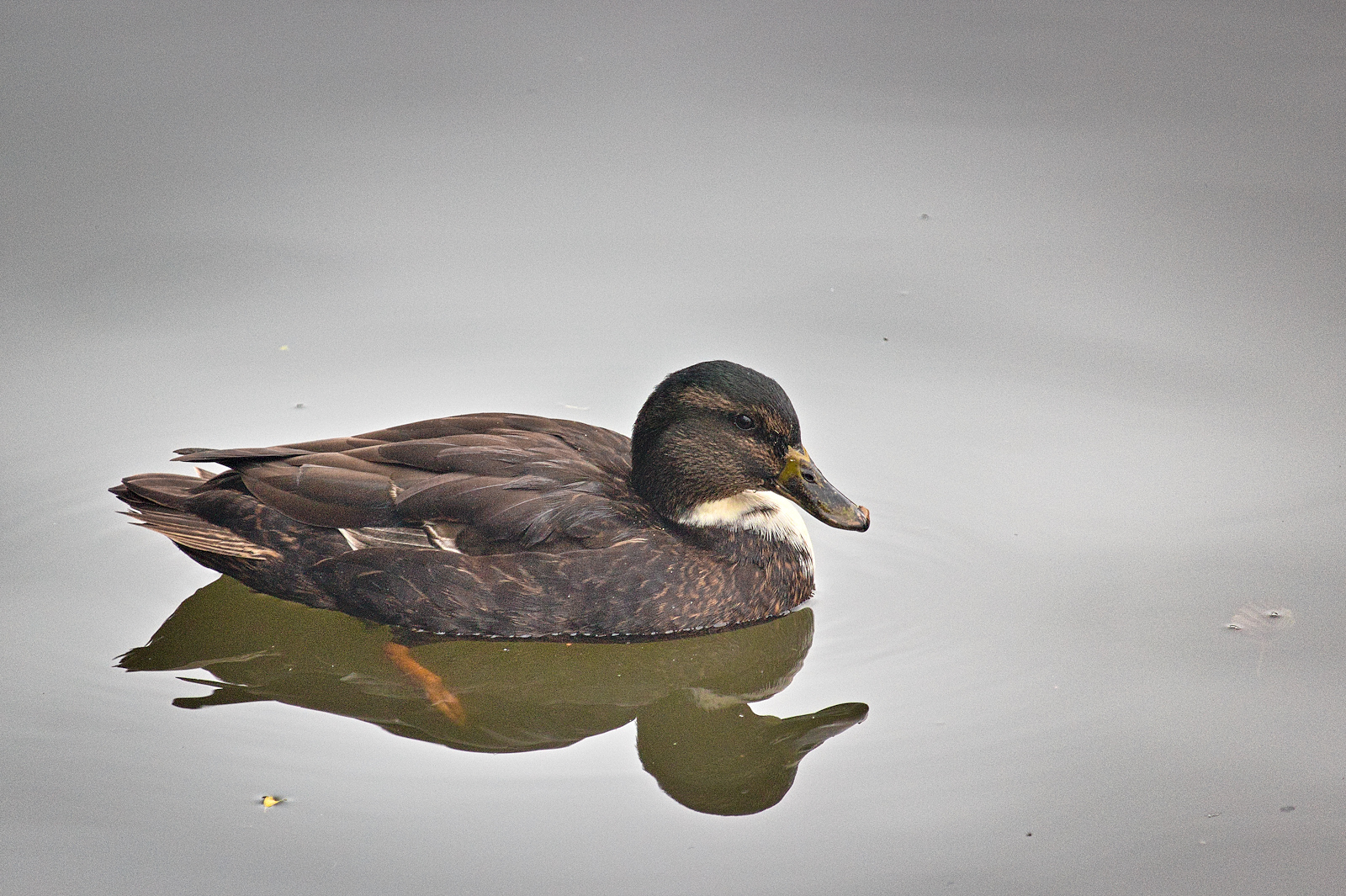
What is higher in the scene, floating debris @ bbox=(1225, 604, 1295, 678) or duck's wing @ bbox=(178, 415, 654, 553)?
duck's wing @ bbox=(178, 415, 654, 553)

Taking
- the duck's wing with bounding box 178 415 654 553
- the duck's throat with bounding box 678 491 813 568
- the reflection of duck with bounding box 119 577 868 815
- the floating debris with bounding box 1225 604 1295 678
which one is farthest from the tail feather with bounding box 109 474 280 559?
the floating debris with bounding box 1225 604 1295 678

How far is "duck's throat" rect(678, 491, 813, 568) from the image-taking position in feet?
22.4

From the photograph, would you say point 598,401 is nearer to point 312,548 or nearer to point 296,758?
point 312,548

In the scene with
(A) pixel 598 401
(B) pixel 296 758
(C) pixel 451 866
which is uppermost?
(A) pixel 598 401

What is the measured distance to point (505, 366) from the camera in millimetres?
8094

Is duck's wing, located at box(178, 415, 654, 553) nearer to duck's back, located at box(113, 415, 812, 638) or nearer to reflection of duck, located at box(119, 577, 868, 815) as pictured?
duck's back, located at box(113, 415, 812, 638)

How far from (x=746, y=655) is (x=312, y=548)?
1.93 metres

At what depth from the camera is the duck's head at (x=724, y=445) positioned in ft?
21.7

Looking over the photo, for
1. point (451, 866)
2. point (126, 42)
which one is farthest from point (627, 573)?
point (126, 42)

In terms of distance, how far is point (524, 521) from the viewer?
21.2ft

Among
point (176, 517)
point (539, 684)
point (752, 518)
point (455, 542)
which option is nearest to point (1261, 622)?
point (752, 518)

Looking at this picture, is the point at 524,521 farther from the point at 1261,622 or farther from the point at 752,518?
the point at 1261,622

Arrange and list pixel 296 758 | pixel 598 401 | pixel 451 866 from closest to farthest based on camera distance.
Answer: pixel 451 866 → pixel 296 758 → pixel 598 401

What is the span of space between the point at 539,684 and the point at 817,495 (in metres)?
1.47
